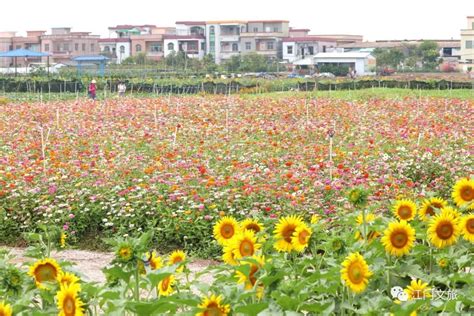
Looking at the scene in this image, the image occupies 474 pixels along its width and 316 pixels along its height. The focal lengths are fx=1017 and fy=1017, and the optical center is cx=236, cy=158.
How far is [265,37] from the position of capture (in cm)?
6969

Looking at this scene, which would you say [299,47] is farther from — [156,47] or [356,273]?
[356,273]

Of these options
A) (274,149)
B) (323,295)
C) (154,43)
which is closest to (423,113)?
(274,149)

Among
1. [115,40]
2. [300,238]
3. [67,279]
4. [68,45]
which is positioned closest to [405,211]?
[300,238]

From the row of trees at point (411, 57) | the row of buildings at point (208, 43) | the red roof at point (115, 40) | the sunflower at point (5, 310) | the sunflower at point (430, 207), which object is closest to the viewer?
the sunflower at point (5, 310)

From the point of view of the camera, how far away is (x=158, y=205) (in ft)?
26.0

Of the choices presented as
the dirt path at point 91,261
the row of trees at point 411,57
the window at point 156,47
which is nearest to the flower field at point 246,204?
the dirt path at point 91,261

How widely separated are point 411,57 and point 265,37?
11861mm

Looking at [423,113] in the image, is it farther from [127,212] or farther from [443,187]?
[127,212]

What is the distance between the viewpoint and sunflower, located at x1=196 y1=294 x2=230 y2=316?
289 cm

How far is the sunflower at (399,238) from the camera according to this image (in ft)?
11.4

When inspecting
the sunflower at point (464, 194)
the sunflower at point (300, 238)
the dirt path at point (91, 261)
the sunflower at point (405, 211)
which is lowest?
the dirt path at point (91, 261)

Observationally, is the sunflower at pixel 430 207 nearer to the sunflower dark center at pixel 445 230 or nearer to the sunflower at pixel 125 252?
the sunflower dark center at pixel 445 230

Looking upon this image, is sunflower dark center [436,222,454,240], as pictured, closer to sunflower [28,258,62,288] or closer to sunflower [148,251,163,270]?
sunflower [148,251,163,270]

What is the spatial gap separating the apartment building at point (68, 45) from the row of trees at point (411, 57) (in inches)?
800
